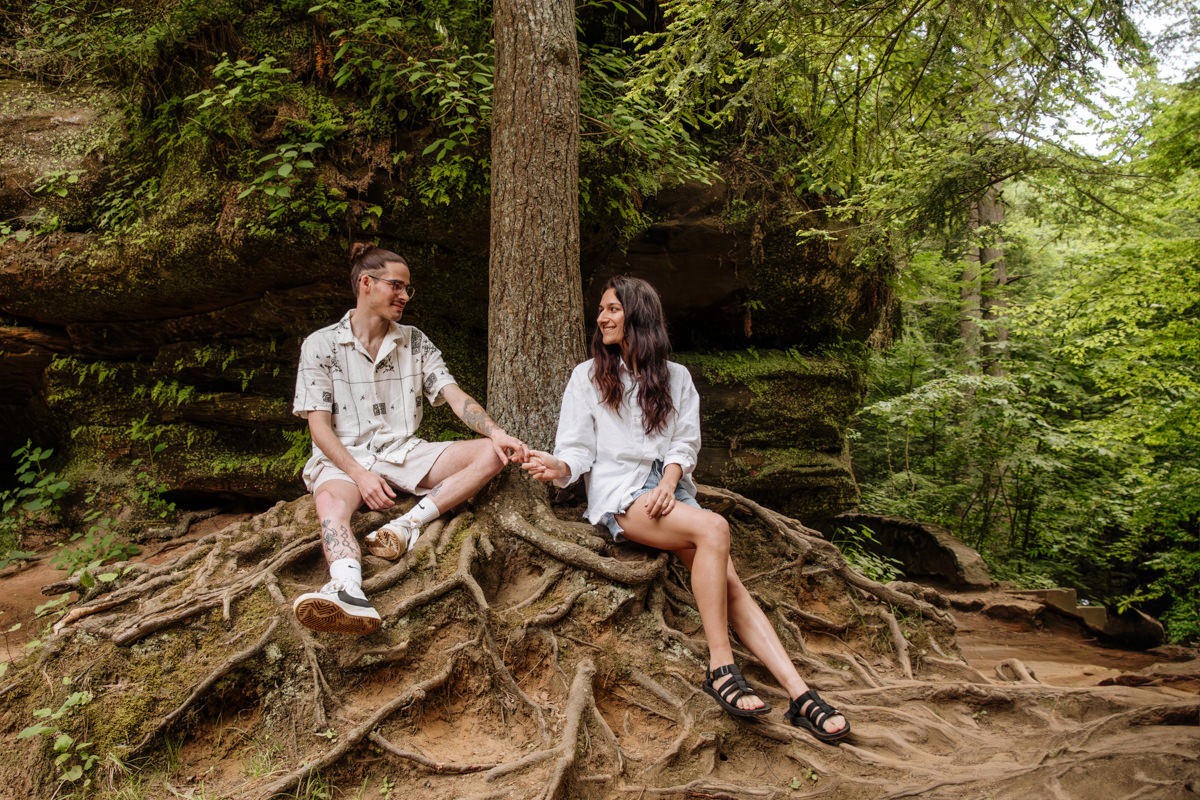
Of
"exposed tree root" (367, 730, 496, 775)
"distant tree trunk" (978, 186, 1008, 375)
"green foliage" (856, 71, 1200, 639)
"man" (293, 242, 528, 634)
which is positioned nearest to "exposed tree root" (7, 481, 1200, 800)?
"exposed tree root" (367, 730, 496, 775)

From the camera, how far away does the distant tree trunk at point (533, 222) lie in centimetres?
416

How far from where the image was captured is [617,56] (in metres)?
6.40

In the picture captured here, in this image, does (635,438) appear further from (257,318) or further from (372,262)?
(257,318)

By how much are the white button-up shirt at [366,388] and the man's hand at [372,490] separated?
7.3 inches

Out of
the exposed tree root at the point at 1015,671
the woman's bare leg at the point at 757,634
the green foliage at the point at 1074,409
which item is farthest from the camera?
the green foliage at the point at 1074,409

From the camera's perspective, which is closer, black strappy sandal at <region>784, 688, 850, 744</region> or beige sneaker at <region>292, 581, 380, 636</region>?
beige sneaker at <region>292, 581, 380, 636</region>

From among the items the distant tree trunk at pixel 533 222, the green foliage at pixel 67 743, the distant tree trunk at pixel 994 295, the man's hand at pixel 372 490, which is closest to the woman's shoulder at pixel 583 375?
the distant tree trunk at pixel 533 222

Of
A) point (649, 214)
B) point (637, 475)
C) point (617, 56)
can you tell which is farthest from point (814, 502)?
point (617, 56)

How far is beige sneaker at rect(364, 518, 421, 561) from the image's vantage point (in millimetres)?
3477

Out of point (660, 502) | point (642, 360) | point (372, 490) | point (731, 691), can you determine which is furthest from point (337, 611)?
point (642, 360)

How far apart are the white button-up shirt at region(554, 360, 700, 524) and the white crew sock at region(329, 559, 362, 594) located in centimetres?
120

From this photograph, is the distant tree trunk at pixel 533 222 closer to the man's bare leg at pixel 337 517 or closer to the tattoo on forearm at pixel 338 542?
the man's bare leg at pixel 337 517

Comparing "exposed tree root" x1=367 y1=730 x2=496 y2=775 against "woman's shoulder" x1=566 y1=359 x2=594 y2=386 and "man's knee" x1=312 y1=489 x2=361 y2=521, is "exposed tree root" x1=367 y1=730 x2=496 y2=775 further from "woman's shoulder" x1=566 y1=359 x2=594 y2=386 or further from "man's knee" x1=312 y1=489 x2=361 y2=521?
"woman's shoulder" x1=566 y1=359 x2=594 y2=386

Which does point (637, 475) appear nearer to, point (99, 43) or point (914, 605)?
point (914, 605)
